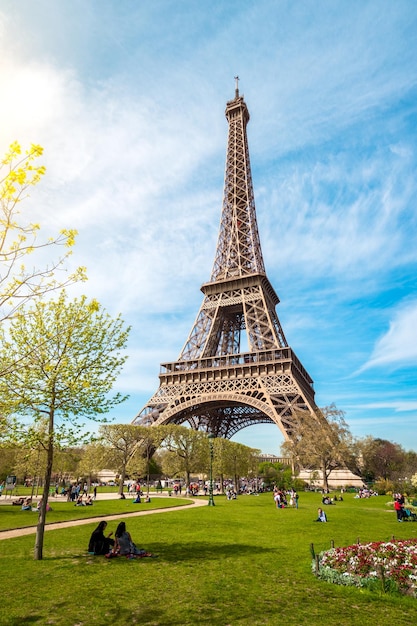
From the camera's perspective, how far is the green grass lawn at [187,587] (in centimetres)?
728

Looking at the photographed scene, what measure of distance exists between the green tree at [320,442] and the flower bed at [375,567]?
33435 mm

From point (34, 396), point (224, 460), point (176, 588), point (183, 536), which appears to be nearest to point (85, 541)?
point (183, 536)

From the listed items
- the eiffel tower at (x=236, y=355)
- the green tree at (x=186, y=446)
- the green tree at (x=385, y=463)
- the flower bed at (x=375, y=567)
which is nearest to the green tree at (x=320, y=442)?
the eiffel tower at (x=236, y=355)

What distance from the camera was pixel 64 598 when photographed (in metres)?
8.17

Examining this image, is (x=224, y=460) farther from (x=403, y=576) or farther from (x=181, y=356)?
(x=403, y=576)

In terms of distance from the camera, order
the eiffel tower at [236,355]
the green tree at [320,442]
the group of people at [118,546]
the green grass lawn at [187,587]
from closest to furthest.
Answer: the green grass lawn at [187,587], the group of people at [118,546], the green tree at [320,442], the eiffel tower at [236,355]

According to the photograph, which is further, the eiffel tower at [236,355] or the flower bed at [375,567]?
the eiffel tower at [236,355]

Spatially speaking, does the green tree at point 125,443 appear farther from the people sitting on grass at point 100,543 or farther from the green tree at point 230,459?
the people sitting on grass at point 100,543

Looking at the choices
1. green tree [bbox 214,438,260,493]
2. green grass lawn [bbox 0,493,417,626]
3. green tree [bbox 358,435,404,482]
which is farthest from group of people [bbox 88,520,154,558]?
green tree [bbox 358,435,404,482]

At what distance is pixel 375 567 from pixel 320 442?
34.9 m

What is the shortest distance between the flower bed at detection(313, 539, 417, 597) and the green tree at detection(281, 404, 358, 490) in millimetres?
33435

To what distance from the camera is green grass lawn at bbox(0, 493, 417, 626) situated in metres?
7.28

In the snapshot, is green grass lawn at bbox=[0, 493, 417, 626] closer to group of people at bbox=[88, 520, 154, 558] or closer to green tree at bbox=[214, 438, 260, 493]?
group of people at bbox=[88, 520, 154, 558]

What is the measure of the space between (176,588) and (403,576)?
16.7 ft
